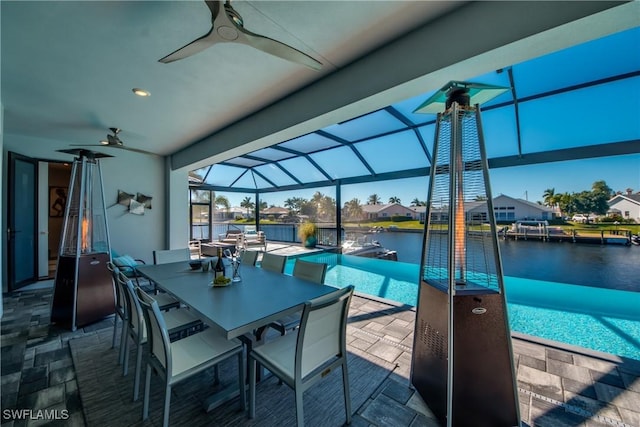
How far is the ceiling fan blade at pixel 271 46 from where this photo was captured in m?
1.53

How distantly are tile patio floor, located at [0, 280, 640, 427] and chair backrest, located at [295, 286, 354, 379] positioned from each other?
53 cm

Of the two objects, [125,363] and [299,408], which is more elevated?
[299,408]

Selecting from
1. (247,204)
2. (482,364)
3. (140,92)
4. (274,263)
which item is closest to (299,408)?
(482,364)

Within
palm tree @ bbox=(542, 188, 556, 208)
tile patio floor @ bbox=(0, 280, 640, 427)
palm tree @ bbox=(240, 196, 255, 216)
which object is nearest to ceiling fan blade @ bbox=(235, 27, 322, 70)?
tile patio floor @ bbox=(0, 280, 640, 427)

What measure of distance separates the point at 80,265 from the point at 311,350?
328 cm

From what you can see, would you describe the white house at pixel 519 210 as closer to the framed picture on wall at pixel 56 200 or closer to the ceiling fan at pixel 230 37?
the ceiling fan at pixel 230 37

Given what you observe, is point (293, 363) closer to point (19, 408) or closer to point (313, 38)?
point (19, 408)

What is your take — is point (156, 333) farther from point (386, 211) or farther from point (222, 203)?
point (222, 203)

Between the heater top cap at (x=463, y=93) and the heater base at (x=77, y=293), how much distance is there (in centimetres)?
415

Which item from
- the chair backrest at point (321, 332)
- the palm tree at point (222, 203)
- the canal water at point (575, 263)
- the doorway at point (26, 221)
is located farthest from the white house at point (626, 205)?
the palm tree at point (222, 203)

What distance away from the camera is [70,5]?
1.70 meters

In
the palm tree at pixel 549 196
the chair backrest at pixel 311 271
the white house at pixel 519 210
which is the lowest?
the chair backrest at pixel 311 271

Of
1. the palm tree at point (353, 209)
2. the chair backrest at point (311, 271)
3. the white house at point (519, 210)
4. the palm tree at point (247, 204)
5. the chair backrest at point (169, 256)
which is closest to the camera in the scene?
the chair backrest at point (311, 271)

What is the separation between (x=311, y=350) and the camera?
1.49 m
